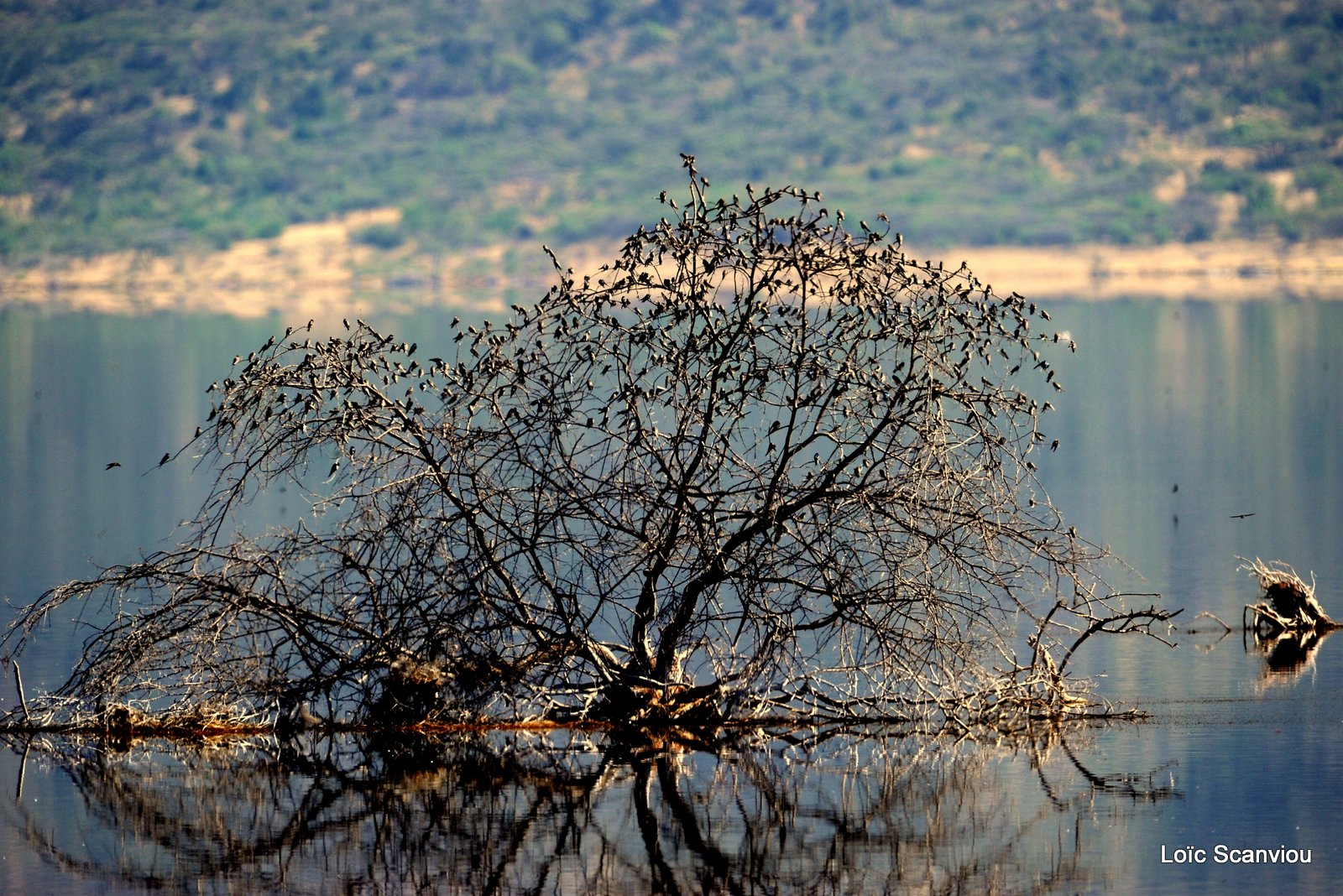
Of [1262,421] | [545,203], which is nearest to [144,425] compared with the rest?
[1262,421]

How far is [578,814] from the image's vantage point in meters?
12.6

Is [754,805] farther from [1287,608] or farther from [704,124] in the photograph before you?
[704,124]

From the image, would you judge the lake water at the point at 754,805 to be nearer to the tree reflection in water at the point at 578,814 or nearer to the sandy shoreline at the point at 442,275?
the tree reflection in water at the point at 578,814

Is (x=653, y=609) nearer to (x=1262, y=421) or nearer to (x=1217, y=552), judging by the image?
(x=1217, y=552)

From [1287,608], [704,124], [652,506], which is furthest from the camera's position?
[704,124]

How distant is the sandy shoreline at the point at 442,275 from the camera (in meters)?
114

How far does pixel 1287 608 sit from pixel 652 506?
641 cm

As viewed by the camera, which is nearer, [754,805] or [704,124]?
[754,805]

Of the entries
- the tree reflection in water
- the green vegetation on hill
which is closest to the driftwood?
the tree reflection in water

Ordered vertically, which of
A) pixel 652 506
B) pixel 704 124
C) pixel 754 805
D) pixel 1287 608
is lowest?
pixel 754 805

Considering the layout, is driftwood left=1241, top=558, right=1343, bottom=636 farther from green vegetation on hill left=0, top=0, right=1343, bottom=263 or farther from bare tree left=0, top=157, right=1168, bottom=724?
green vegetation on hill left=0, top=0, right=1343, bottom=263

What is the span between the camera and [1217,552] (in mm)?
24188

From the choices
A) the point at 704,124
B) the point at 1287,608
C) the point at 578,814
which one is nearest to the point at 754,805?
the point at 578,814

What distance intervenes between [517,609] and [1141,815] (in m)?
4.50
